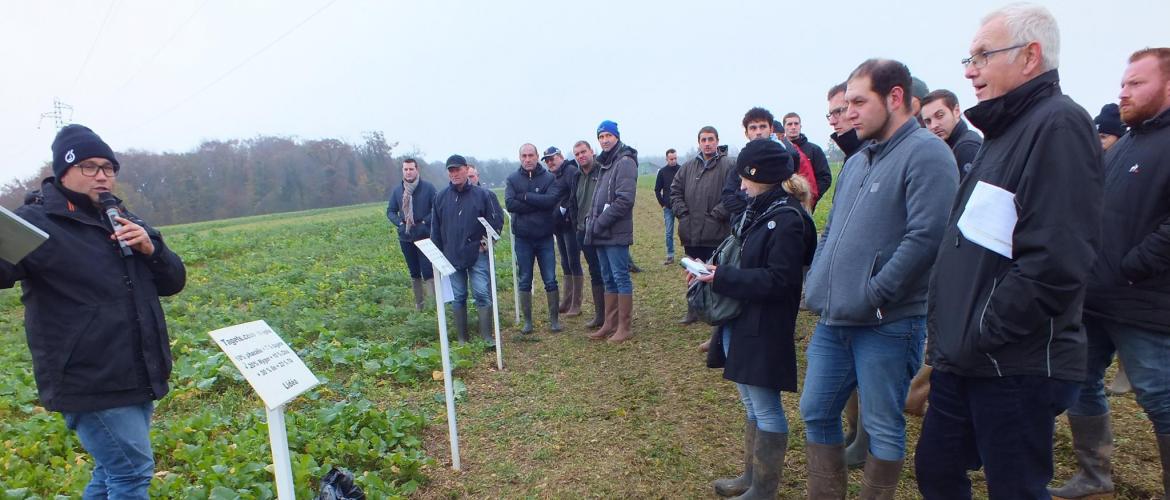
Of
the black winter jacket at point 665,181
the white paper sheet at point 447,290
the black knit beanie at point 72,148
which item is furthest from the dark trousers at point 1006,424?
the black winter jacket at point 665,181

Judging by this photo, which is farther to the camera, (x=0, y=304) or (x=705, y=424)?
(x=0, y=304)

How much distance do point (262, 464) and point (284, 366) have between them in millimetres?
1774

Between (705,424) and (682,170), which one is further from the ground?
(682,170)

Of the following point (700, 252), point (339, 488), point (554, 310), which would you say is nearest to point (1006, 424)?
point (339, 488)

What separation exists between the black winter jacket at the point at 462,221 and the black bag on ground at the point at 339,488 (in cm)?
423

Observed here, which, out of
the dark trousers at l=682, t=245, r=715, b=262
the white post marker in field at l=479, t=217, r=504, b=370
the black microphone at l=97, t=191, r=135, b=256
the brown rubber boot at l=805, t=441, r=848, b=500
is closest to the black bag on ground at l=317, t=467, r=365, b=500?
the black microphone at l=97, t=191, r=135, b=256

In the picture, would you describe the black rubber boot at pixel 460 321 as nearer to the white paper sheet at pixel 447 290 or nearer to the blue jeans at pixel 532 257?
the white paper sheet at pixel 447 290

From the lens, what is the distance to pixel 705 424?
4.63m

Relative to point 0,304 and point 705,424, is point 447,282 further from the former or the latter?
point 0,304

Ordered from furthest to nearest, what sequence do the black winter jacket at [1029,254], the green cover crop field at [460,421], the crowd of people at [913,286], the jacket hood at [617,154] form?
the jacket hood at [617,154]
the green cover crop field at [460,421]
the crowd of people at [913,286]
the black winter jacket at [1029,254]

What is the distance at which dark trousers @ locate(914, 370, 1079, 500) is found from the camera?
2.03 m

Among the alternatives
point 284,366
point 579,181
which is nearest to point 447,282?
point 579,181

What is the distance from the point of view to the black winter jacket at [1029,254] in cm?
188

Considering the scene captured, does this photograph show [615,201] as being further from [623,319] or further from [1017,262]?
[1017,262]
